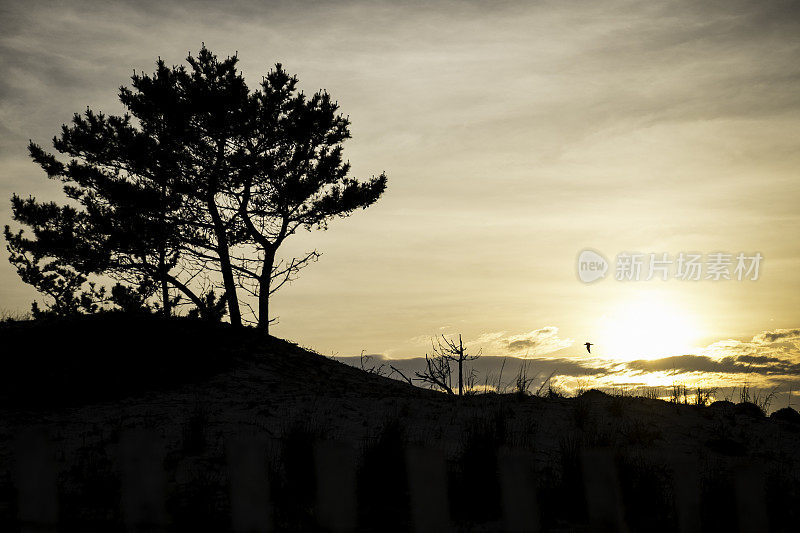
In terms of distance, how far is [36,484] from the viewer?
421cm

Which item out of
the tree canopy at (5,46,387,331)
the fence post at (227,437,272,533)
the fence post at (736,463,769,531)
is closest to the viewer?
the fence post at (227,437,272,533)

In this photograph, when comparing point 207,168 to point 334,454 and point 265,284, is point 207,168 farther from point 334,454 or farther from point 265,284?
point 334,454

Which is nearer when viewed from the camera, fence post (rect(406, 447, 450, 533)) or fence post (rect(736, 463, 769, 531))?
fence post (rect(406, 447, 450, 533))

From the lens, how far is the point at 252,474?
3809 millimetres

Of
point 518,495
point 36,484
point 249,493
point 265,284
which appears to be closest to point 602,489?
point 518,495

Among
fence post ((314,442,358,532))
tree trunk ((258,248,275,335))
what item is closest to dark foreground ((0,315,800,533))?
fence post ((314,442,358,532))

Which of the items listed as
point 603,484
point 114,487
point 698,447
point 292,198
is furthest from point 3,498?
point 292,198

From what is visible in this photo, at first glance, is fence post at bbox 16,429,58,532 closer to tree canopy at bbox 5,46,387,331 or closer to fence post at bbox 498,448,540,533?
fence post at bbox 498,448,540,533

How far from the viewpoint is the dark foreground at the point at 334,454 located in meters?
4.14

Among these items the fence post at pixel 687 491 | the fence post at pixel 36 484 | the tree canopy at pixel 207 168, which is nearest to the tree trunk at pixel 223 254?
the tree canopy at pixel 207 168

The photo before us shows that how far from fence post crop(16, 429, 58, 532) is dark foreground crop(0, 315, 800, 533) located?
10 mm

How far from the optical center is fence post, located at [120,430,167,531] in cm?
416

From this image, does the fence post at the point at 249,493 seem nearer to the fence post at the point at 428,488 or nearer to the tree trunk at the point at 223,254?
the fence post at the point at 428,488

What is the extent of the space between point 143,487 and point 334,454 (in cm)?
143
